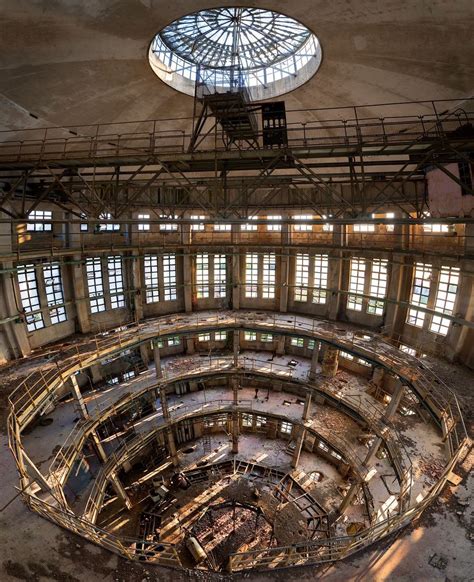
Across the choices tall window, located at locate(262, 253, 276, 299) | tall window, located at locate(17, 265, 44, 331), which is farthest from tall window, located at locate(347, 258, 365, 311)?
tall window, located at locate(17, 265, 44, 331)

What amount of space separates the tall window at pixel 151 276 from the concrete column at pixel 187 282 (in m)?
1.99

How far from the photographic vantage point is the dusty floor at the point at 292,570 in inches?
242

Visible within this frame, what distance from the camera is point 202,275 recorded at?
77.4ft

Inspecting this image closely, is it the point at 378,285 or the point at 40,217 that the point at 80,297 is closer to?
the point at 40,217

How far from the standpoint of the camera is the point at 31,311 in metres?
17.2

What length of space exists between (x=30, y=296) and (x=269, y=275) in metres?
14.9

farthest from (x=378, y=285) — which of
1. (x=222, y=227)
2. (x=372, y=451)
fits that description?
(x=222, y=227)

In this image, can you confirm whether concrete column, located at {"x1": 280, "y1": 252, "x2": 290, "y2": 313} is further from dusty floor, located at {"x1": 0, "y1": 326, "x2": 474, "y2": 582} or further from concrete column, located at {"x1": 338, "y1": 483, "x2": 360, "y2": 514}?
dusty floor, located at {"x1": 0, "y1": 326, "x2": 474, "y2": 582}

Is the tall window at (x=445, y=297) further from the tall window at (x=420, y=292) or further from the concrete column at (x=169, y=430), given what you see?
the concrete column at (x=169, y=430)

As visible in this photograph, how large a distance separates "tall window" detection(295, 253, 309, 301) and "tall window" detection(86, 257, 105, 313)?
1305cm

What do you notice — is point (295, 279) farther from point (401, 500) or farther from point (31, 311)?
point (31, 311)

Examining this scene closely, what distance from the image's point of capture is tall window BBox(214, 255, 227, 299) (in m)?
23.6

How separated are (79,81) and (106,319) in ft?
47.5

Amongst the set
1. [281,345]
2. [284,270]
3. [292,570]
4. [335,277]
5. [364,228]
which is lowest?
[281,345]
